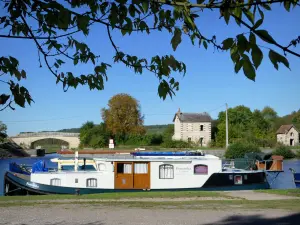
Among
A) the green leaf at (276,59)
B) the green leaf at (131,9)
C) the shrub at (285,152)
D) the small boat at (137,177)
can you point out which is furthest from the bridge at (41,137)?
the green leaf at (276,59)

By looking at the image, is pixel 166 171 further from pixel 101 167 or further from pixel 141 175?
pixel 101 167

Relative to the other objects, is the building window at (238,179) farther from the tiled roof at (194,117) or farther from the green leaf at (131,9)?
the tiled roof at (194,117)

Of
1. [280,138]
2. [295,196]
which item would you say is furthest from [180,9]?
[280,138]

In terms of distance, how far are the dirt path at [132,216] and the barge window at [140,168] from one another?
23.8 ft

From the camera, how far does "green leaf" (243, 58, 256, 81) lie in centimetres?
243

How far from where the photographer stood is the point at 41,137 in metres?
93.8

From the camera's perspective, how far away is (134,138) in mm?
70375

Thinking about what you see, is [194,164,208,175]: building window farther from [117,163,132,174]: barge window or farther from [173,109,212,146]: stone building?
[173,109,212,146]: stone building

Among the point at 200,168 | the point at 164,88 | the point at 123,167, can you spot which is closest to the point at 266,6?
the point at 164,88

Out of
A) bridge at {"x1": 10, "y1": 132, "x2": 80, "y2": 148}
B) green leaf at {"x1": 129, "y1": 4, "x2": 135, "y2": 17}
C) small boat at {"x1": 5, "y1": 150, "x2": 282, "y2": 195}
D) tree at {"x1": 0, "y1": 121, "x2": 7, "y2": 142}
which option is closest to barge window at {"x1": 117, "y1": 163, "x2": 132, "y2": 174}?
small boat at {"x1": 5, "y1": 150, "x2": 282, "y2": 195}

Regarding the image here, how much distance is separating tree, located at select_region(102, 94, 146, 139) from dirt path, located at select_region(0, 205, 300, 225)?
59.3 meters

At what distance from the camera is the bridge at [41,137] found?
290 feet

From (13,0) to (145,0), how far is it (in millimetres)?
1389

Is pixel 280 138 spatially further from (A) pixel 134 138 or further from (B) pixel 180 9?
(B) pixel 180 9
